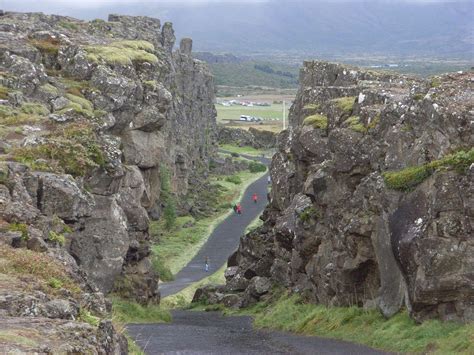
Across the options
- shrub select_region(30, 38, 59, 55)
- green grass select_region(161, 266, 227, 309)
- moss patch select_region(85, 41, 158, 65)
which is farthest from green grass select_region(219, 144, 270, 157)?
shrub select_region(30, 38, 59, 55)

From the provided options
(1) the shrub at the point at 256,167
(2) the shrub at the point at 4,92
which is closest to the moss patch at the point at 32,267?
(2) the shrub at the point at 4,92

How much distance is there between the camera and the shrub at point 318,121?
4706cm

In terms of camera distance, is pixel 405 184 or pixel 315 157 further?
pixel 315 157

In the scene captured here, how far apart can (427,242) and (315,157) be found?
19.4 m

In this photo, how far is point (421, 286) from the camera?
28.7 meters

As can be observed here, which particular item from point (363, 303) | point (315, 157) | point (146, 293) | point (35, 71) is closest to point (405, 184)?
point (363, 303)

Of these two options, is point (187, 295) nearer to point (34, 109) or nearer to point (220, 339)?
point (34, 109)

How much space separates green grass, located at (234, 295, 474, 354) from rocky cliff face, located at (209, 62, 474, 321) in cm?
63

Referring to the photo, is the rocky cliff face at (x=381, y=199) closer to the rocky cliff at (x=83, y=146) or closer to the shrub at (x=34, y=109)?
the rocky cliff at (x=83, y=146)

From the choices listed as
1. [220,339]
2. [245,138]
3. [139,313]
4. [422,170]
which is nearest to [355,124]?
[422,170]

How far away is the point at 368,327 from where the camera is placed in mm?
32719

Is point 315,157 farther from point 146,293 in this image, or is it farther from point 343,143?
point 146,293

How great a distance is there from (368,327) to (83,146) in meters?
13.6

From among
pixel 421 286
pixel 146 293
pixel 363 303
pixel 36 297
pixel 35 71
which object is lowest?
pixel 146 293
